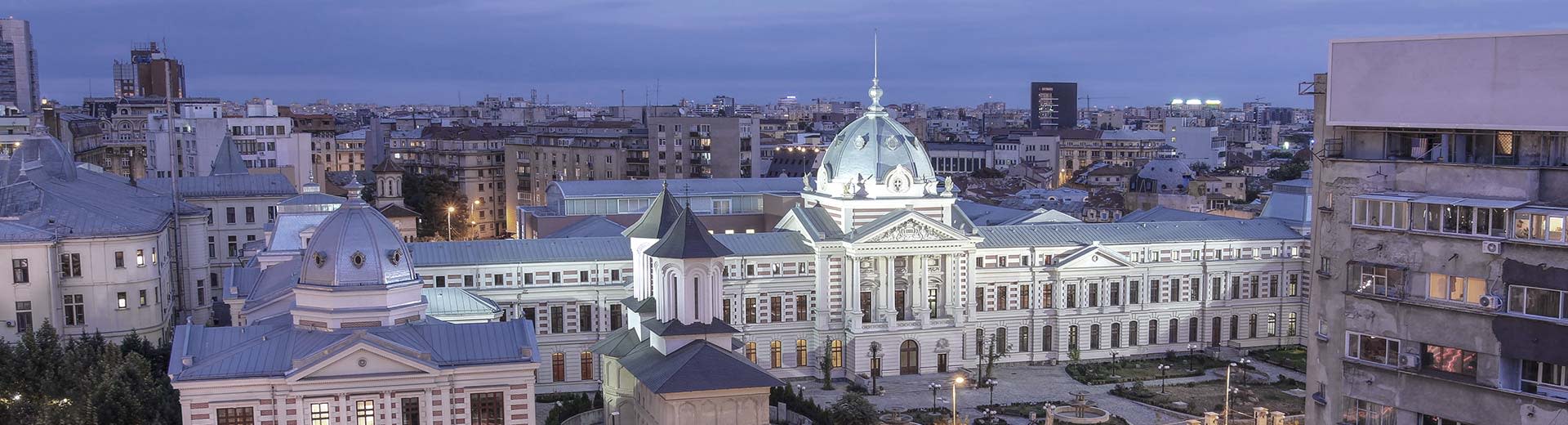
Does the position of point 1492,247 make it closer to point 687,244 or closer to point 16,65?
point 687,244

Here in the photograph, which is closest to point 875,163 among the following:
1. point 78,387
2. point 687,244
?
point 687,244

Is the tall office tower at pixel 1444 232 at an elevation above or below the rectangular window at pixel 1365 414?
above

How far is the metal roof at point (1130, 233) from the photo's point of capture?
76625 mm

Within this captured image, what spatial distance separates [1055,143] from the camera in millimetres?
199875

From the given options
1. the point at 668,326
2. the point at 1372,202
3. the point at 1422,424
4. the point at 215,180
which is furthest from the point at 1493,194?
the point at 215,180

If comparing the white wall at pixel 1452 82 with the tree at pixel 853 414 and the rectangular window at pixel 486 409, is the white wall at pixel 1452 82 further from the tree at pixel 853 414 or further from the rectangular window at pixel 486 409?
the rectangular window at pixel 486 409

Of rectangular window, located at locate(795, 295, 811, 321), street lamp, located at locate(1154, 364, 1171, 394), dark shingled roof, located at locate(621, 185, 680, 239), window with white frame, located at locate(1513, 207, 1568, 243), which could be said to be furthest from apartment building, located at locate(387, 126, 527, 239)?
window with white frame, located at locate(1513, 207, 1568, 243)

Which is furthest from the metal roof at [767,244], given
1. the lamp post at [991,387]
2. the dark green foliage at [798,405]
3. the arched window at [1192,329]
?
the arched window at [1192,329]

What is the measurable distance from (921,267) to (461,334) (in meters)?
31.7

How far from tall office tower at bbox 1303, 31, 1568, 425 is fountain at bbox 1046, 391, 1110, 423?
22.5 m

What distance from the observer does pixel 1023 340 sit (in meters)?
76.8

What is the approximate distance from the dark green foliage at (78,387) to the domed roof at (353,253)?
812 centimetres

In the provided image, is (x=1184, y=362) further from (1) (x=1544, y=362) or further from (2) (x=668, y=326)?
(1) (x=1544, y=362)

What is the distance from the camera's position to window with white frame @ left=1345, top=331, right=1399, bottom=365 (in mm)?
35531
